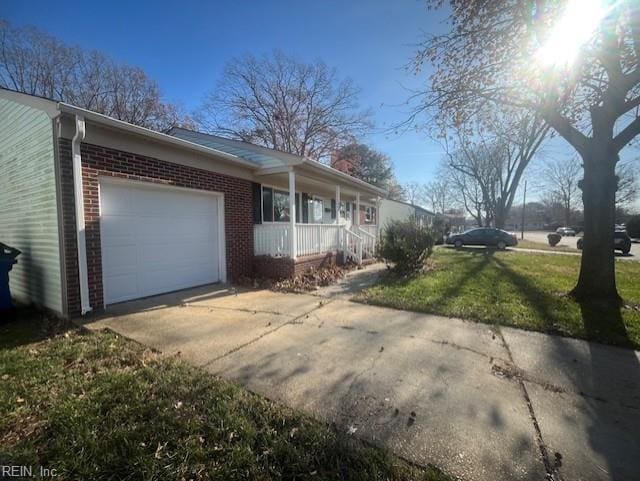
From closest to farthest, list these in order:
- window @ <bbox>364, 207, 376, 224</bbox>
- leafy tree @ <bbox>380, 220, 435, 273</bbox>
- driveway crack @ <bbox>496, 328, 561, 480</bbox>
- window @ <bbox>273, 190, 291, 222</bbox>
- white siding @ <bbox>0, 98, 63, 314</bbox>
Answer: driveway crack @ <bbox>496, 328, 561, 480</bbox>
white siding @ <bbox>0, 98, 63, 314</bbox>
leafy tree @ <bbox>380, 220, 435, 273</bbox>
window @ <bbox>273, 190, 291, 222</bbox>
window @ <bbox>364, 207, 376, 224</bbox>

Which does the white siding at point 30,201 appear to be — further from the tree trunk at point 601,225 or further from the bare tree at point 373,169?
the bare tree at point 373,169

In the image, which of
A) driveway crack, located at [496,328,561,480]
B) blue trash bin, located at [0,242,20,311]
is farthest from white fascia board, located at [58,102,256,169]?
driveway crack, located at [496,328,561,480]

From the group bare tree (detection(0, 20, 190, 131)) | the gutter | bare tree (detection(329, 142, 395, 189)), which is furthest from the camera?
bare tree (detection(329, 142, 395, 189))

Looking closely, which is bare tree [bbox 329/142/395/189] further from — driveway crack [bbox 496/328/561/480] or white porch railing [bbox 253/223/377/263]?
driveway crack [bbox 496/328/561/480]

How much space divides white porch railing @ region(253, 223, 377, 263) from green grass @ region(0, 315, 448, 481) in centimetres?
517

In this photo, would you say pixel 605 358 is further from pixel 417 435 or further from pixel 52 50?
pixel 52 50

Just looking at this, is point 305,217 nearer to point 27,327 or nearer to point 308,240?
point 308,240

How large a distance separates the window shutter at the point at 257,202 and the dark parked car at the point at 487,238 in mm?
16317

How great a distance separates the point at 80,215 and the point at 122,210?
2.49 feet

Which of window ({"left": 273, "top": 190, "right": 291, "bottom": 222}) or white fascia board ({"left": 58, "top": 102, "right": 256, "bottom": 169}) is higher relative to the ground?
white fascia board ({"left": 58, "top": 102, "right": 256, "bottom": 169})

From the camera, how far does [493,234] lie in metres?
19.4

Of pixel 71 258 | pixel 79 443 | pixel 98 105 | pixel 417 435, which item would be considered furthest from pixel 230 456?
pixel 98 105

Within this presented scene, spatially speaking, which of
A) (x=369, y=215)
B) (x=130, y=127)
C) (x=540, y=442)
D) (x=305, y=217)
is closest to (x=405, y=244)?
(x=305, y=217)

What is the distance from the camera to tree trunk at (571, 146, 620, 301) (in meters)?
5.49
